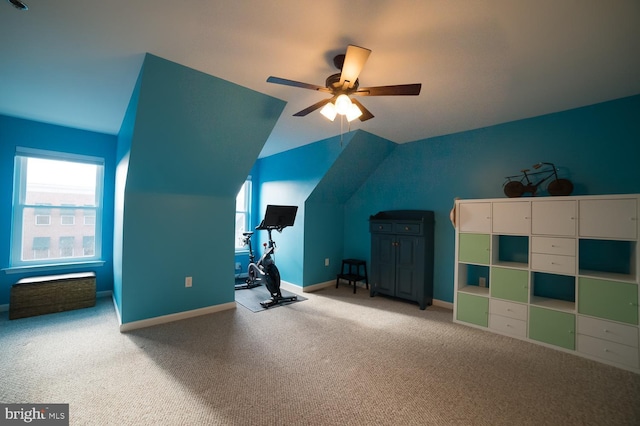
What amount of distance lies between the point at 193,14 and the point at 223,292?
3112mm

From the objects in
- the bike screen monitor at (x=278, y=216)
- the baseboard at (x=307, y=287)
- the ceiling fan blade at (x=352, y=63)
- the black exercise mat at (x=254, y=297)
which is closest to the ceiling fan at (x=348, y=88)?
the ceiling fan blade at (x=352, y=63)

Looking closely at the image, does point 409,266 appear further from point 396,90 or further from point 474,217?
point 396,90

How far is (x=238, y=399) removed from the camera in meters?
1.88

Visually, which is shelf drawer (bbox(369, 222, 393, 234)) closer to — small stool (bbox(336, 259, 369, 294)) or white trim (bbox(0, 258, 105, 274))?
small stool (bbox(336, 259, 369, 294))

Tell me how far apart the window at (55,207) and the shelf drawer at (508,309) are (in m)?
5.60

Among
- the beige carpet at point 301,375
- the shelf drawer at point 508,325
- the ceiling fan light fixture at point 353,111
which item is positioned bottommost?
the beige carpet at point 301,375

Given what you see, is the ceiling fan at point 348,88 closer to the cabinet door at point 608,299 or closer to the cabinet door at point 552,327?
the cabinet door at point 608,299

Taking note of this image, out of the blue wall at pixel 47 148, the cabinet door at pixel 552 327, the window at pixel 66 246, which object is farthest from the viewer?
the window at pixel 66 246

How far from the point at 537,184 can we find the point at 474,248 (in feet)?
3.35

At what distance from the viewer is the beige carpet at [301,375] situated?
1.76 metres

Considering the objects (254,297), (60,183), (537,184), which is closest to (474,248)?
(537,184)

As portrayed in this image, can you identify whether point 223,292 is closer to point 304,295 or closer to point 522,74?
point 304,295

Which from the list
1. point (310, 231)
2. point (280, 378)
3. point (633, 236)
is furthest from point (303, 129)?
point (633, 236)

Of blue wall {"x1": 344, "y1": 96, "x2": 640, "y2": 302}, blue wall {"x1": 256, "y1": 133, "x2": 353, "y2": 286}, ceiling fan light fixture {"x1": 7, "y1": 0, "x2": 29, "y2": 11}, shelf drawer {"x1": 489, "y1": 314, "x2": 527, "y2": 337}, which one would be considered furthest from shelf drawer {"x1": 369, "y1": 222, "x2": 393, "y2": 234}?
ceiling fan light fixture {"x1": 7, "y1": 0, "x2": 29, "y2": 11}
